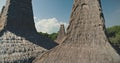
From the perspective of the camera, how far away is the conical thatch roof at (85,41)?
11.0 metres

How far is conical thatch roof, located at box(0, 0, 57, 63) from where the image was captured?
13.4 metres

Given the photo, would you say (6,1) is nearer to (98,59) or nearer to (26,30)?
(26,30)

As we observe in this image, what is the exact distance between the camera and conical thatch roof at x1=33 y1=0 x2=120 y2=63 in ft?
36.1

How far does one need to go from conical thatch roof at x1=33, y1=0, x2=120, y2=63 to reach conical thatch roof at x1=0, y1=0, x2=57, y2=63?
1.36 metres

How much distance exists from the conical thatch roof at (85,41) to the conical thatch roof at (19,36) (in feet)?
4.46

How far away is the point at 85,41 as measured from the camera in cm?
1154

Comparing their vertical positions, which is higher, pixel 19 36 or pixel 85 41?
pixel 19 36

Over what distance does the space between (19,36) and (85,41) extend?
5026 millimetres

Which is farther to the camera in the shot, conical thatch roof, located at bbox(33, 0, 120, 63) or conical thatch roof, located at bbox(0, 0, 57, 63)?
conical thatch roof, located at bbox(0, 0, 57, 63)

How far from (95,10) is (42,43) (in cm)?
522

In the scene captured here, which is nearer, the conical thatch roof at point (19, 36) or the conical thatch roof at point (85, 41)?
the conical thatch roof at point (85, 41)

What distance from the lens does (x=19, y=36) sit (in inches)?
606

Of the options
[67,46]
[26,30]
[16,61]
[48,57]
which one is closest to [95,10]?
[67,46]

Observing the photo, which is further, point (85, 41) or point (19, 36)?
point (19, 36)
